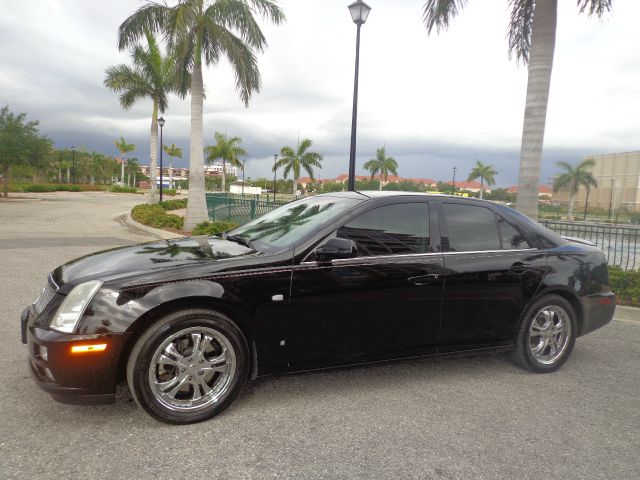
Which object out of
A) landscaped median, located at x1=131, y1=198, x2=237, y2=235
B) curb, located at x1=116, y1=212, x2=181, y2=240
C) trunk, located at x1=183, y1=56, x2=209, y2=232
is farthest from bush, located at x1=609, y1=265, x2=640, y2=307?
trunk, located at x1=183, y1=56, x2=209, y2=232

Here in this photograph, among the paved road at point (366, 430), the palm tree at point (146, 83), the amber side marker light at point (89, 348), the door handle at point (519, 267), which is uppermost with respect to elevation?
the palm tree at point (146, 83)

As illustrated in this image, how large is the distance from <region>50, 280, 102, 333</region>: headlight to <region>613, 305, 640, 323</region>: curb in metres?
6.45

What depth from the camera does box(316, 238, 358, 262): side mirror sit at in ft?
9.89

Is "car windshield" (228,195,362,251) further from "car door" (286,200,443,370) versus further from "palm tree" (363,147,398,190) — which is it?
"palm tree" (363,147,398,190)

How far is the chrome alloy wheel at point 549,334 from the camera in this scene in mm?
3885

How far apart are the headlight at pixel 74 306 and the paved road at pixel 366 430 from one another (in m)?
0.68

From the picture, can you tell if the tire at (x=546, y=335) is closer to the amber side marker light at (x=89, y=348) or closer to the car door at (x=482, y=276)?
the car door at (x=482, y=276)

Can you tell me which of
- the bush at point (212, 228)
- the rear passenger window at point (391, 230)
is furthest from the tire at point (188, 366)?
the bush at point (212, 228)

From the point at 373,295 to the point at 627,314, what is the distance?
4.87m

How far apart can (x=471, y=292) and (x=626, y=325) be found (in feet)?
11.7

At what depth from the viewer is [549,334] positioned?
3918 mm

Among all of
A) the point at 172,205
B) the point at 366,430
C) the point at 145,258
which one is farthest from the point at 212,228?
the point at 172,205

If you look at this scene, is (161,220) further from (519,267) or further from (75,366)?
(519,267)

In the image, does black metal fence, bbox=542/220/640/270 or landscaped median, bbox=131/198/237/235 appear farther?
landscaped median, bbox=131/198/237/235
